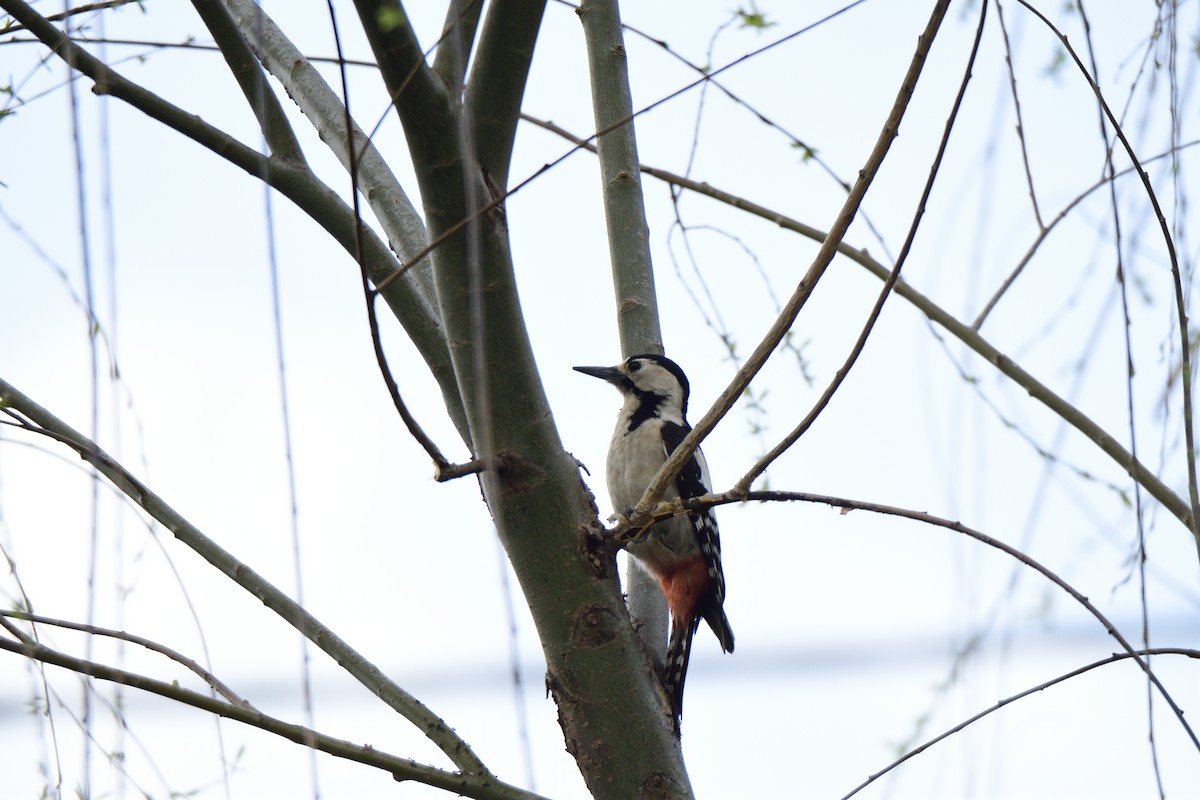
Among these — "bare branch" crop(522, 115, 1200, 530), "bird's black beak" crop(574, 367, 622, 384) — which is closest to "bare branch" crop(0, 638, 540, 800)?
"bare branch" crop(522, 115, 1200, 530)

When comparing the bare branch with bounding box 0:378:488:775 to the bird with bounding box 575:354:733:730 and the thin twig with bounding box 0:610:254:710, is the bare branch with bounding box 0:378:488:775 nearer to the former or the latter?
the thin twig with bounding box 0:610:254:710

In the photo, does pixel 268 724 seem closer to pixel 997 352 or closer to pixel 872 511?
pixel 872 511

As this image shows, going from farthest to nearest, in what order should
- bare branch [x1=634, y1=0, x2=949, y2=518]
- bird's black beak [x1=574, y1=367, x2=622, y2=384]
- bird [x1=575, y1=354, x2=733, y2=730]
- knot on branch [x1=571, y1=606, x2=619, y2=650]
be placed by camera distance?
1. bird's black beak [x1=574, y1=367, x2=622, y2=384]
2. bird [x1=575, y1=354, x2=733, y2=730]
3. knot on branch [x1=571, y1=606, x2=619, y2=650]
4. bare branch [x1=634, y1=0, x2=949, y2=518]

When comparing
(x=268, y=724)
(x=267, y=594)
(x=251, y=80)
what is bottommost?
(x=268, y=724)

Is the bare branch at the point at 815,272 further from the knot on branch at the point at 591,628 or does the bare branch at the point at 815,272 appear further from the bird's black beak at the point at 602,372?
the bird's black beak at the point at 602,372

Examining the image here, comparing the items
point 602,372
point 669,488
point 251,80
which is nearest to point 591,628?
point 251,80

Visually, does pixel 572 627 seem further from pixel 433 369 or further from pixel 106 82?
pixel 106 82

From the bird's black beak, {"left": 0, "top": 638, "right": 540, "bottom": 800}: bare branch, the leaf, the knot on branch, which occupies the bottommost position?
{"left": 0, "top": 638, "right": 540, "bottom": 800}: bare branch

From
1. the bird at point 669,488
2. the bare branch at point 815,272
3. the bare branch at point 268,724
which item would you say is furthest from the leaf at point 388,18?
the bird at point 669,488

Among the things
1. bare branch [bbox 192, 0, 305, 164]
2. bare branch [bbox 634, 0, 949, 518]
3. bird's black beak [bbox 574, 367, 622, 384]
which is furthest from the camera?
bird's black beak [bbox 574, 367, 622, 384]

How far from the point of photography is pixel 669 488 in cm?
373

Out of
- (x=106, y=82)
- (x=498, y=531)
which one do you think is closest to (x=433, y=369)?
(x=498, y=531)

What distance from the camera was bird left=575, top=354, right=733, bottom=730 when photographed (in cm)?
380

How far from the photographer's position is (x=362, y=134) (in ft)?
8.30
